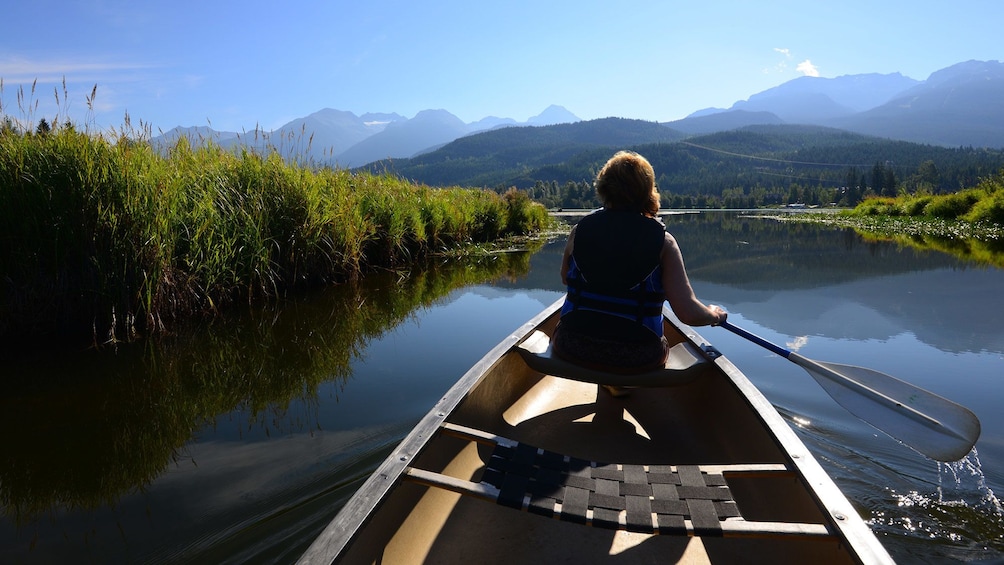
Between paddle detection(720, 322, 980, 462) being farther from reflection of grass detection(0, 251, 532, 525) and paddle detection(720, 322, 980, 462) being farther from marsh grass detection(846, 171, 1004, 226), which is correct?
marsh grass detection(846, 171, 1004, 226)

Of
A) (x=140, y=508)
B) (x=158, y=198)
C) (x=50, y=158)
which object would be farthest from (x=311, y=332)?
(x=140, y=508)

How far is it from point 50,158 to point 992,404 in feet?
25.0

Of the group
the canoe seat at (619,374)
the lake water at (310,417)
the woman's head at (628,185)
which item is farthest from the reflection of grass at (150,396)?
the woman's head at (628,185)

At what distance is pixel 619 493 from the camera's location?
1809mm

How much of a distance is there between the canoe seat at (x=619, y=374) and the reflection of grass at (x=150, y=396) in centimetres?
162

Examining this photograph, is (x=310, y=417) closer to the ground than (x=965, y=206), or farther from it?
farther from it

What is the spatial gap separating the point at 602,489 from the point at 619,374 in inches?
41.1

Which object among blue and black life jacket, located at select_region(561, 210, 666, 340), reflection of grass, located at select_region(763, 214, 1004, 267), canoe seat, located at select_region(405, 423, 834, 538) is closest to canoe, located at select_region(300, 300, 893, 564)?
canoe seat, located at select_region(405, 423, 834, 538)

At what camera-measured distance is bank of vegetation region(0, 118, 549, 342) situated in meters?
4.45

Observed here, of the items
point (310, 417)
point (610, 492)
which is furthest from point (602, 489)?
point (310, 417)

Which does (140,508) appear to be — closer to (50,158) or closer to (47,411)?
(47,411)

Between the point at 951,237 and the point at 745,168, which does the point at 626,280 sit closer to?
the point at 951,237

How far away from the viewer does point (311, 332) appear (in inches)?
216

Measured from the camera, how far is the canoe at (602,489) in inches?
64.4
